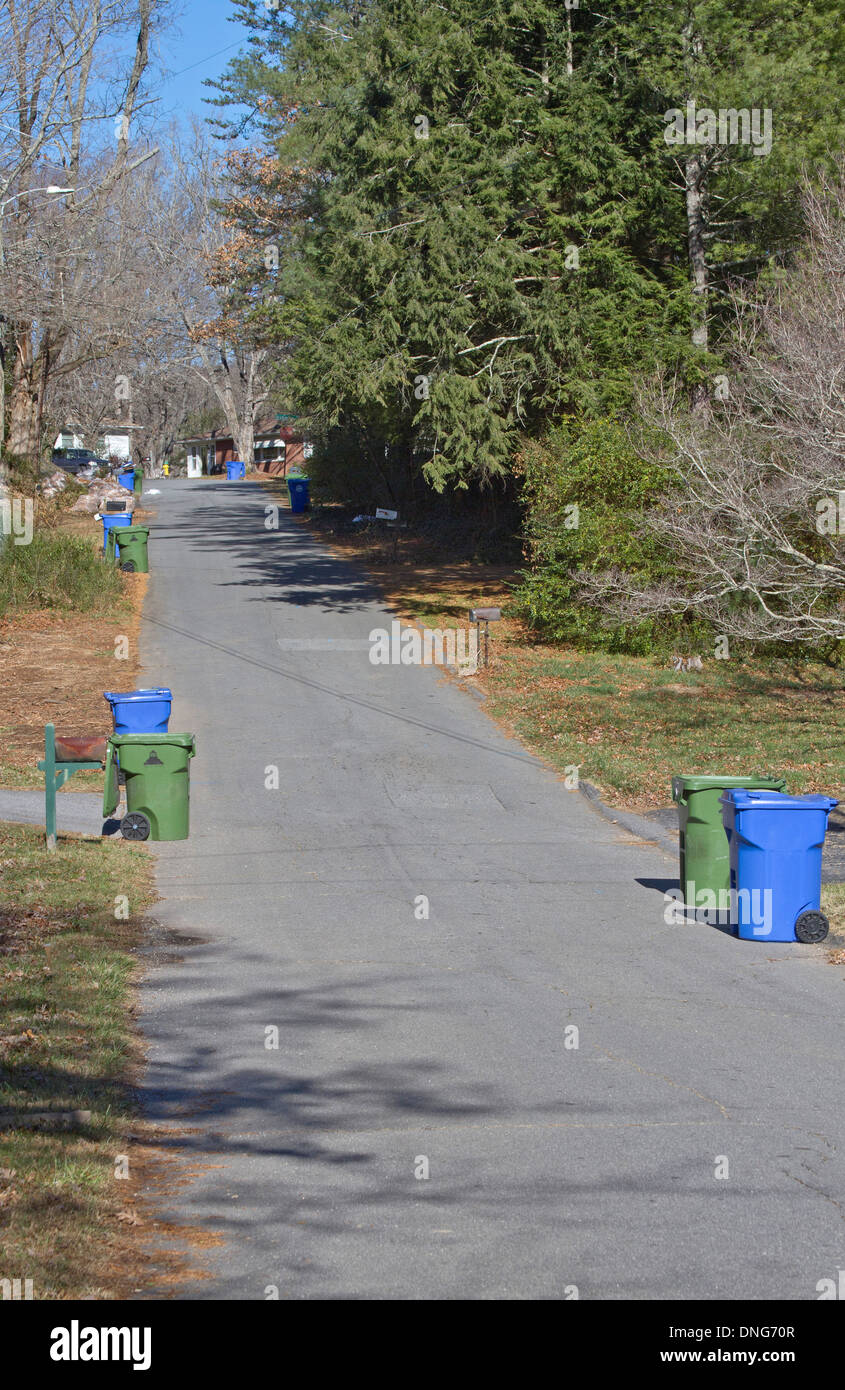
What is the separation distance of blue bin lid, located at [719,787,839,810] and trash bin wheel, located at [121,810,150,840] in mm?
5756

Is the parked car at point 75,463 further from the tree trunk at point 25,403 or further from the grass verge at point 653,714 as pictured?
the grass verge at point 653,714

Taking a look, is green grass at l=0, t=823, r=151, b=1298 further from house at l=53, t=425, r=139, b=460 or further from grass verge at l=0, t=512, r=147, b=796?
house at l=53, t=425, r=139, b=460

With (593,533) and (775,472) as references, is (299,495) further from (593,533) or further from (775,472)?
(775,472)

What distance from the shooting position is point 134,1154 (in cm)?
545

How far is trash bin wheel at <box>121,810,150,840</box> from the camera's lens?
12.6 meters

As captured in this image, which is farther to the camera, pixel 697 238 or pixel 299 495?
pixel 299 495

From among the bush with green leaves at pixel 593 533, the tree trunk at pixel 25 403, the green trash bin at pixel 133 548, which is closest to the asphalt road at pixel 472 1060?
the bush with green leaves at pixel 593 533

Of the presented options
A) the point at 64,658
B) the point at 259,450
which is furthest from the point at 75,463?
the point at 64,658

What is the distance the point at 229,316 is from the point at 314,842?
152 feet

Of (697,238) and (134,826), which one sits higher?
(697,238)

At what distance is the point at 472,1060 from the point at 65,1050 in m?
2.05

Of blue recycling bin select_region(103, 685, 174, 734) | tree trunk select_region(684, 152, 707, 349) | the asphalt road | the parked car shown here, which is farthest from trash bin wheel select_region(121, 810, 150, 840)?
the parked car

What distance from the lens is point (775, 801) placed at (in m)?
9.50

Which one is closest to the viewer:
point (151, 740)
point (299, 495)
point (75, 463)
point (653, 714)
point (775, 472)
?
point (151, 740)
